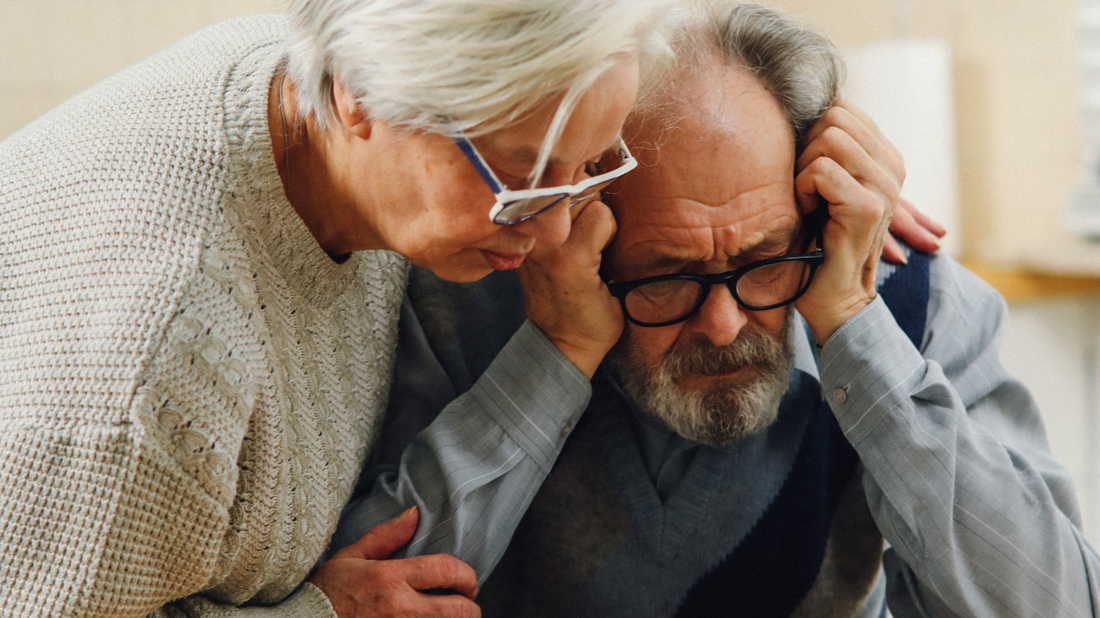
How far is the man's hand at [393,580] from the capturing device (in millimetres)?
1130

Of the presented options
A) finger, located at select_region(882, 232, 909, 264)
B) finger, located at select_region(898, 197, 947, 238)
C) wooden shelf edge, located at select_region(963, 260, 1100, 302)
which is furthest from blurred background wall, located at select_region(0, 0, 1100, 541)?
finger, located at select_region(882, 232, 909, 264)

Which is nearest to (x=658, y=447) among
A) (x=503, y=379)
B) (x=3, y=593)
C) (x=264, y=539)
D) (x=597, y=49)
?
(x=503, y=379)

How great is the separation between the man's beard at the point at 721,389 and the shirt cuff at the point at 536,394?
125 millimetres

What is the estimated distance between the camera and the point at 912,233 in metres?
1.44

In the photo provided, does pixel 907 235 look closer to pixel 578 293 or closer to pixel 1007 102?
pixel 578 293

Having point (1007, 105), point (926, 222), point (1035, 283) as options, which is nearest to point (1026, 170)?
point (1007, 105)

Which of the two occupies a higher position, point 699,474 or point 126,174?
point 126,174

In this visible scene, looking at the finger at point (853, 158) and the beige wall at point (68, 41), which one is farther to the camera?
the beige wall at point (68, 41)

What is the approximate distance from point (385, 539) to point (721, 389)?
53 cm

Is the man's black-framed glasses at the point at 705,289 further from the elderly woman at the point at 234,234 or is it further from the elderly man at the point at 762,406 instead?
the elderly woman at the point at 234,234

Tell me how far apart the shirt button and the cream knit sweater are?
28.5 inches

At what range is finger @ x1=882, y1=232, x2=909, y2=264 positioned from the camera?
141 cm

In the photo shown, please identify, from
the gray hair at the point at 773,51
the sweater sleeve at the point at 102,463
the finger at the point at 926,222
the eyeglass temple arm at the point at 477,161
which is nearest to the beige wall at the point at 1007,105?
the finger at the point at 926,222

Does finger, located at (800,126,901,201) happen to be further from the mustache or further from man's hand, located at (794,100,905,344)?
the mustache
